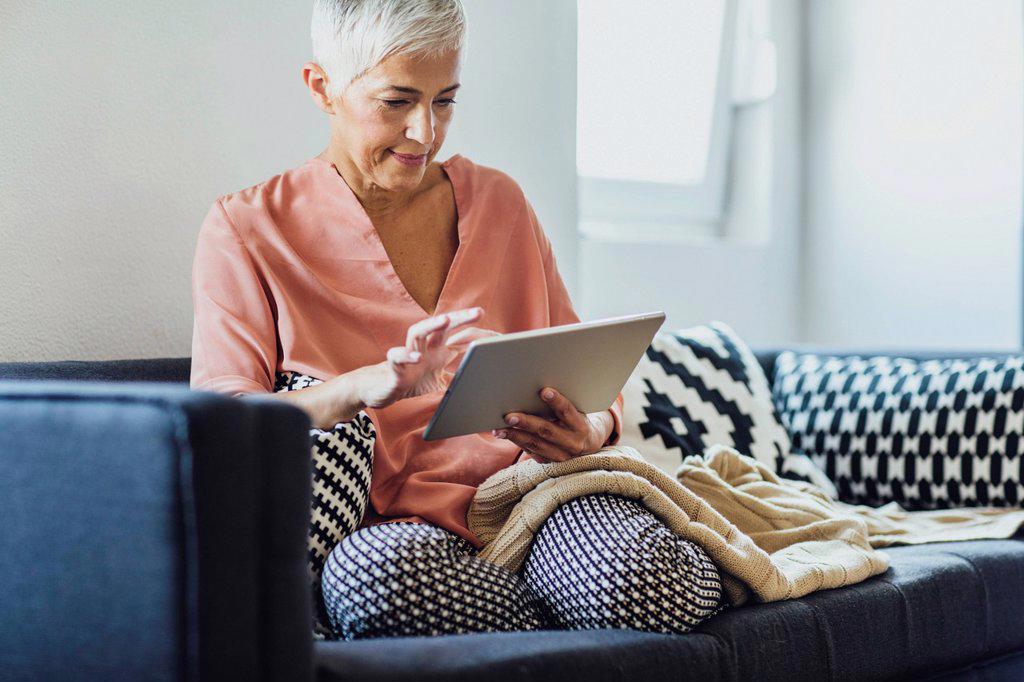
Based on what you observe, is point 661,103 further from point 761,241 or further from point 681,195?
point 761,241

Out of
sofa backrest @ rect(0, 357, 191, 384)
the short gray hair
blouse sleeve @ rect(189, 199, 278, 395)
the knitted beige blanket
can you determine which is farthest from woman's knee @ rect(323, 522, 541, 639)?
the short gray hair

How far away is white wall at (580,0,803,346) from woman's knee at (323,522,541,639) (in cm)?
185

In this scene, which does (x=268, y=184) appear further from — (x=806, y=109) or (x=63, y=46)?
(x=806, y=109)

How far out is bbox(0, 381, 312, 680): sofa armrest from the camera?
91 centimetres

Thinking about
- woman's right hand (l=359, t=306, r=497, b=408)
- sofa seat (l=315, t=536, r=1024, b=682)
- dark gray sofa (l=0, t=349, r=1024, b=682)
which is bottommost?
sofa seat (l=315, t=536, r=1024, b=682)

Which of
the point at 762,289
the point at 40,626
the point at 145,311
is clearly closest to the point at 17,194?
the point at 145,311

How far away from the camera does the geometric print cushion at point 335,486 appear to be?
4.34 ft

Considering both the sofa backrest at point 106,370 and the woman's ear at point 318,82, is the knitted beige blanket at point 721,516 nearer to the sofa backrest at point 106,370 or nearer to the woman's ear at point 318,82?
the sofa backrest at point 106,370

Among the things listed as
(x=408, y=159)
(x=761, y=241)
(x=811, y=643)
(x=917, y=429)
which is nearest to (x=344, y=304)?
(x=408, y=159)

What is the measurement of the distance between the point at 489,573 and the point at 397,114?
665mm

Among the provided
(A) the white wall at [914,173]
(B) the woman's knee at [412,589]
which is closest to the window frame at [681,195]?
(A) the white wall at [914,173]

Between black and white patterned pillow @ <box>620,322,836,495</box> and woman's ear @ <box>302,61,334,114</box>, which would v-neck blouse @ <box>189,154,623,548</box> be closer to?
woman's ear @ <box>302,61,334,114</box>

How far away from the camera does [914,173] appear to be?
3.12 meters

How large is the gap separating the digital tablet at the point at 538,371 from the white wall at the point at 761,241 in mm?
1640
